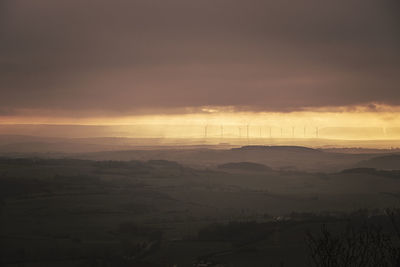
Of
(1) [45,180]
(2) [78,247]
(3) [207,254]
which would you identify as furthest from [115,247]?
(1) [45,180]

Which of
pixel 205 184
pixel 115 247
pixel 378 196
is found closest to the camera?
pixel 115 247

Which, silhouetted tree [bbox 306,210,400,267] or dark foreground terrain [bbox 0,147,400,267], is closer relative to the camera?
silhouetted tree [bbox 306,210,400,267]

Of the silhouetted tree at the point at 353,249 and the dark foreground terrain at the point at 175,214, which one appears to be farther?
the dark foreground terrain at the point at 175,214

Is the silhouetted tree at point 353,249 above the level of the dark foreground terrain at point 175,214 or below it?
above

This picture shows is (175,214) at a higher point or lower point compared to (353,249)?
lower

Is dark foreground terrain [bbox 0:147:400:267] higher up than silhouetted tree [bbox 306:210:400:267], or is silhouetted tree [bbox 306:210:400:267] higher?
silhouetted tree [bbox 306:210:400:267]

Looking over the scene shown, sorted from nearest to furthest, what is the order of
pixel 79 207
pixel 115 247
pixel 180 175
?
pixel 115 247 → pixel 79 207 → pixel 180 175

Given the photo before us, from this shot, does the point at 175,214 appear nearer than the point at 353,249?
No

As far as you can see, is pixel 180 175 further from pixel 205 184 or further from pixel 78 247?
pixel 78 247
